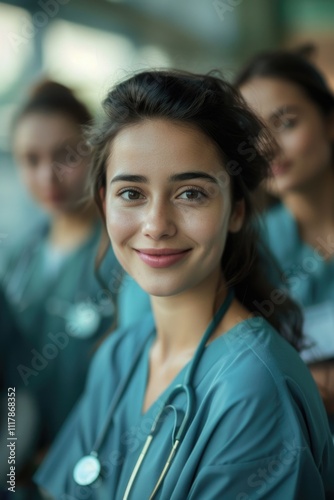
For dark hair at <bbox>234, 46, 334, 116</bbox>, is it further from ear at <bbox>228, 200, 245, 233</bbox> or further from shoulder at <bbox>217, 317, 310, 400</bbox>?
shoulder at <bbox>217, 317, 310, 400</bbox>

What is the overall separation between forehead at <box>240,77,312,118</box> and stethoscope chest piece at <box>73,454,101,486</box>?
2.40 ft

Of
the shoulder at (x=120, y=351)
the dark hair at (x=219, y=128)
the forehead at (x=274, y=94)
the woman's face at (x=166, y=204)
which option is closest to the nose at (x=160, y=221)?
the woman's face at (x=166, y=204)

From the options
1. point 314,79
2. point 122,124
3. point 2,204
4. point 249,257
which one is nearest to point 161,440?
point 249,257

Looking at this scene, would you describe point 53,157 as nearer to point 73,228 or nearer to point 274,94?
point 73,228

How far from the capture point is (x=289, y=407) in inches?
26.5

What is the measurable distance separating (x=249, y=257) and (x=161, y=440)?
0.27 meters

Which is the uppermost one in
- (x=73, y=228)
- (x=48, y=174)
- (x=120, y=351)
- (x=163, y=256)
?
(x=48, y=174)

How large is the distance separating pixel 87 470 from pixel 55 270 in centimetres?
78

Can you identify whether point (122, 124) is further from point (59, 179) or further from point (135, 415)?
point (59, 179)

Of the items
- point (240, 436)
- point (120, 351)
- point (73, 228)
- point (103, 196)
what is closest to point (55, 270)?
point (73, 228)

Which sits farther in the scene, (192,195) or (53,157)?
(53,157)

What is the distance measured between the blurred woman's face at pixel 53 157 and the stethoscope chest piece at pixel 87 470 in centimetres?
78

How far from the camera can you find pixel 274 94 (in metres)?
1.21

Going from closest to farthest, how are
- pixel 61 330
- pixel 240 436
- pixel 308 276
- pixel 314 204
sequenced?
pixel 240 436 → pixel 308 276 → pixel 314 204 → pixel 61 330
